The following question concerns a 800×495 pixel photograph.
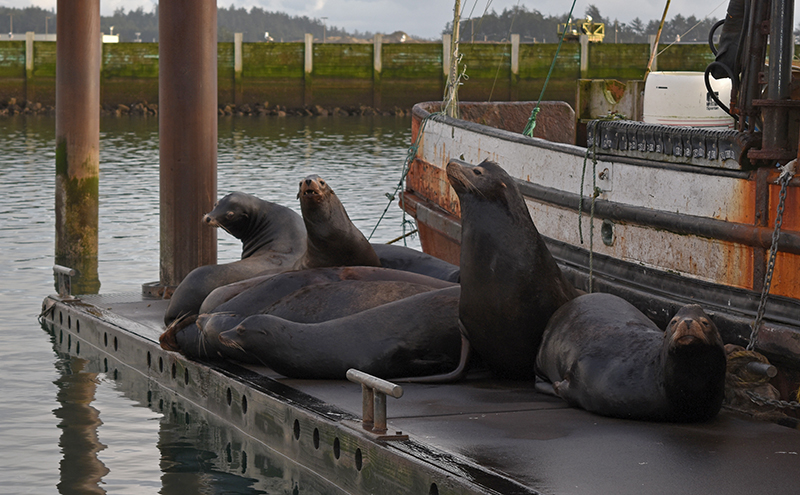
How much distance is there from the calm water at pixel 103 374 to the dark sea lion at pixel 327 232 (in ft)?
3.82

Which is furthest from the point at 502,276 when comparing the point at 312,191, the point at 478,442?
the point at 312,191

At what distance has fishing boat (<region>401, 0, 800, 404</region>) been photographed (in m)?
5.41

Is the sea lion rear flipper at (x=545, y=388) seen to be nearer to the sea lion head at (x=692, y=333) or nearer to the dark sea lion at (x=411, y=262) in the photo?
the sea lion head at (x=692, y=333)

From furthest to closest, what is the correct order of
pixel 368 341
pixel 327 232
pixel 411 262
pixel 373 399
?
pixel 411 262
pixel 327 232
pixel 368 341
pixel 373 399

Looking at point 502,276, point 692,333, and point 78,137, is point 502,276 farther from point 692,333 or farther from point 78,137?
point 78,137

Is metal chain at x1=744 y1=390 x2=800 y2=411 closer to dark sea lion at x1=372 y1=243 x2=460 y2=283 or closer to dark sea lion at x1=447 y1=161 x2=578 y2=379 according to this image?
dark sea lion at x1=447 y1=161 x2=578 y2=379

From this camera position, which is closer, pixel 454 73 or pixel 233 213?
pixel 233 213

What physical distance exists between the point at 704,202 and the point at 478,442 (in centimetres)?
212

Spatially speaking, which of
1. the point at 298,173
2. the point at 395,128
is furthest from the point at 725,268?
the point at 395,128

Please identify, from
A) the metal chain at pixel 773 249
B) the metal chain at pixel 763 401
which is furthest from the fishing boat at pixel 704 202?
the metal chain at pixel 763 401

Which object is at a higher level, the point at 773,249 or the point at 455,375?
the point at 773,249

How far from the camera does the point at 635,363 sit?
4.79 m

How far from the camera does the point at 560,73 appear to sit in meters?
45.5

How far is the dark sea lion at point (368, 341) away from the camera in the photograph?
551 centimetres
